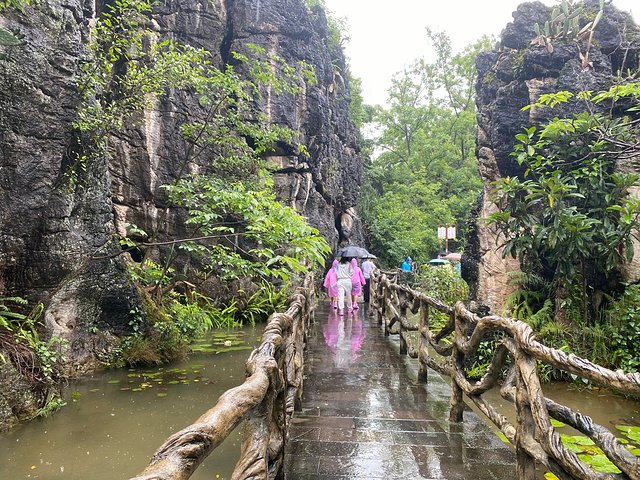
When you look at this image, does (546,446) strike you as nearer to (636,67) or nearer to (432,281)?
(636,67)

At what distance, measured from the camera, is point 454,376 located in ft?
12.4

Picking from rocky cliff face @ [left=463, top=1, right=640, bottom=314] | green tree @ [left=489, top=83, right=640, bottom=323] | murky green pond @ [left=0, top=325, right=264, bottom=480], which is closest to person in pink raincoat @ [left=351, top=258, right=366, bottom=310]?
rocky cliff face @ [left=463, top=1, right=640, bottom=314]

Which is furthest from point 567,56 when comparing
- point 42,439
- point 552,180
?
point 42,439

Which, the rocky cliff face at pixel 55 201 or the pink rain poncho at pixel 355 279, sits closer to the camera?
the rocky cliff face at pixel 55 201

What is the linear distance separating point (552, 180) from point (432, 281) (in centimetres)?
613

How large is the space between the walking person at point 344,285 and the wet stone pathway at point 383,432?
4.84 meters

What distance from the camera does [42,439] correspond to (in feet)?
12.6

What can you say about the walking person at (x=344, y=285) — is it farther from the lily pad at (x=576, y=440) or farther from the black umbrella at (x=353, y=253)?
the lily pad at (x=576, y=440)

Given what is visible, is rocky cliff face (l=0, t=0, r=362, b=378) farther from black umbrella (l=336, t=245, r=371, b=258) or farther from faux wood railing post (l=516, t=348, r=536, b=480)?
black umbrella (l=336, t=245, r=371, b=258)

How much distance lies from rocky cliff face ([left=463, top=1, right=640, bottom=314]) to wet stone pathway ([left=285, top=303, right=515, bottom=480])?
11.5 feet

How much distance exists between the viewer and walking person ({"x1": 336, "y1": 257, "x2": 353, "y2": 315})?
10.6m

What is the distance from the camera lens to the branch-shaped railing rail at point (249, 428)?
1217 millimetres

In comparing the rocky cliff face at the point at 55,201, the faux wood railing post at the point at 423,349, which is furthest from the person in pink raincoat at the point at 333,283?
the faux wood railing post at the point at 423,349

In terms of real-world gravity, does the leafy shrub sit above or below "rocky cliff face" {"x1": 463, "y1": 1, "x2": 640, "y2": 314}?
below
